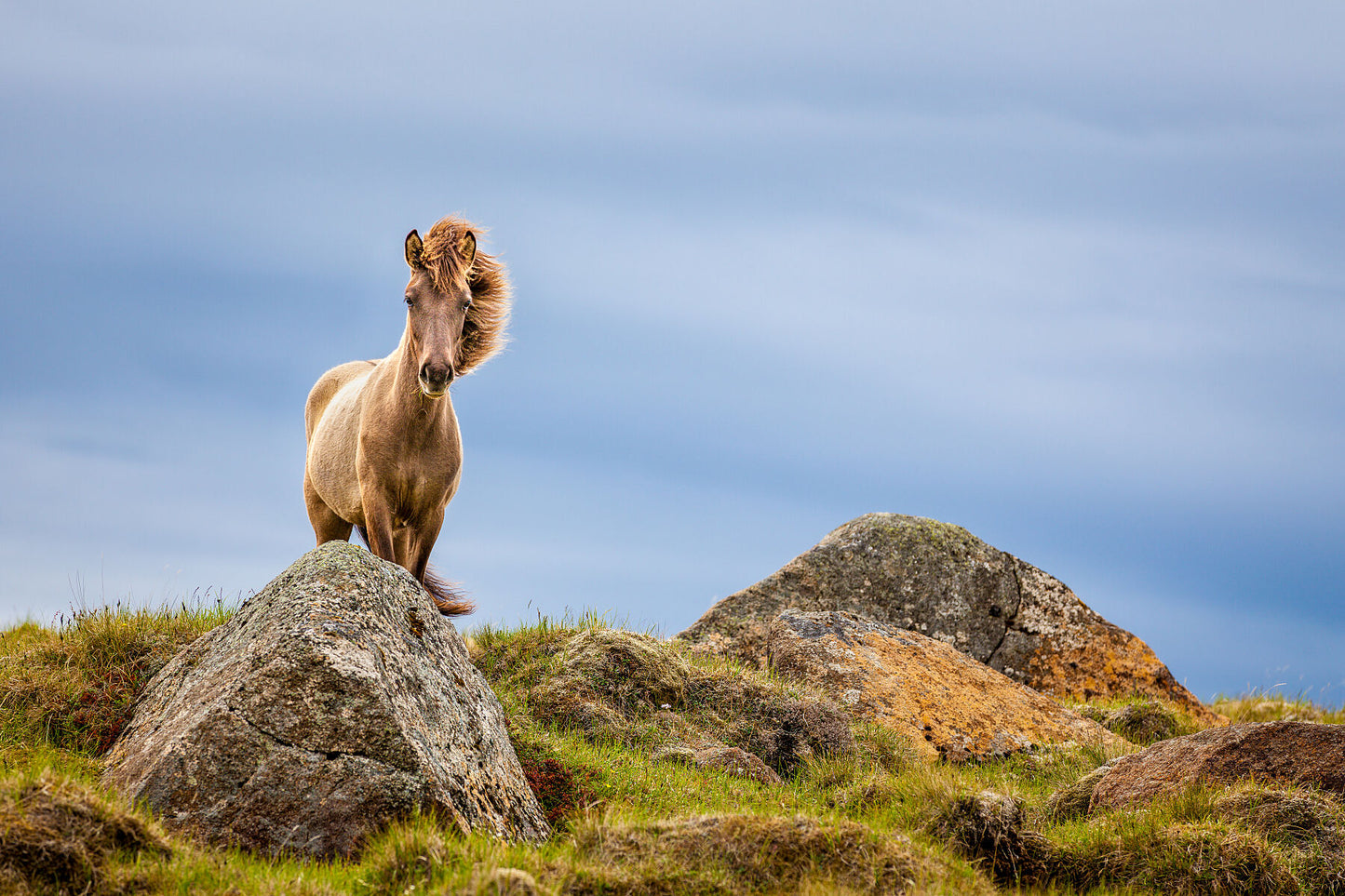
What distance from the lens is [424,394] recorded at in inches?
344

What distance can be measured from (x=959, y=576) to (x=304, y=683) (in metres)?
9.65

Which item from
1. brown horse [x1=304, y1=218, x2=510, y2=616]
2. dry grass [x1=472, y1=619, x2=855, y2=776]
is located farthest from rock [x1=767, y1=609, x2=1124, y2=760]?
brown horse [x1=304, y1=218, x2=510, y2=616]

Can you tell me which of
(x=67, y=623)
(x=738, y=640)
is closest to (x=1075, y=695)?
(x=738, y=640)

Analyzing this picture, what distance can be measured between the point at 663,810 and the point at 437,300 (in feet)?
15.2

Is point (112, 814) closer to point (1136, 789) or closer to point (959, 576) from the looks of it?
point (1136, 789)

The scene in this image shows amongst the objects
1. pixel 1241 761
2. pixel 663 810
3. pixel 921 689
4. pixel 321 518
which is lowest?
pixel 663 810

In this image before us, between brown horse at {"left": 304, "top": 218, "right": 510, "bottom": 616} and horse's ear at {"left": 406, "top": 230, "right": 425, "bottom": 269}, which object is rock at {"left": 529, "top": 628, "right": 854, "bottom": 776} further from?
horse's ear at {"left": 406, "top": 230, "right": 425, "bottom": 269}

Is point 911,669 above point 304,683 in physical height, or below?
above

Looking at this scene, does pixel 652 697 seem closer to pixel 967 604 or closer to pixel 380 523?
pixel 380 523

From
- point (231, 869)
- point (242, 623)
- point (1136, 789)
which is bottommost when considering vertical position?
point (231, 869)

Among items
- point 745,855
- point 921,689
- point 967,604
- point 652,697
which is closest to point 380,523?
point 652,697

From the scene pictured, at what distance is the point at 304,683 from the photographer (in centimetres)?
564

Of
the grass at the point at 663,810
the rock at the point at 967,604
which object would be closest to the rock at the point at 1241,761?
the grass at the point at 663,810

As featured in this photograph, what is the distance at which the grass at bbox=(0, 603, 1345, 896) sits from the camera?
15.6 feet
